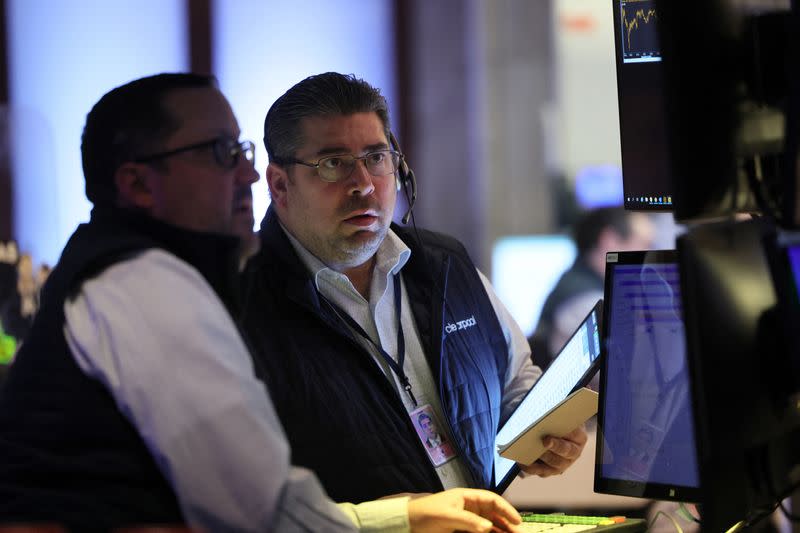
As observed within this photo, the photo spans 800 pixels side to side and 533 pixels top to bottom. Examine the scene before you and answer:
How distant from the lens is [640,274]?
186cm

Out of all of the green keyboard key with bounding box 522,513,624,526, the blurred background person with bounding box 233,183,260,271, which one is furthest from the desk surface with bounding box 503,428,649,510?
the blurred background person with bounding box 233,183,260,271

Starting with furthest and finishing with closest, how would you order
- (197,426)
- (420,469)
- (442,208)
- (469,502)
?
(442,208) < (420,469) < (469,502) < (197,426)

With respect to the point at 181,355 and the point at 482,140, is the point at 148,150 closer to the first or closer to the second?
the point at 181,355

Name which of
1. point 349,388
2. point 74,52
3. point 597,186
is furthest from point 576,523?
point 597,186

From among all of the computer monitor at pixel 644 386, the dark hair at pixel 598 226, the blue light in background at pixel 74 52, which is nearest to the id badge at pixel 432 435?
the computer monitor at pixel 644 386

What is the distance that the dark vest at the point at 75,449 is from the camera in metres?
1.32

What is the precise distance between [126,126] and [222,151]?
5.7 inches

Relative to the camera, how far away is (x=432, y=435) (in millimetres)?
2074

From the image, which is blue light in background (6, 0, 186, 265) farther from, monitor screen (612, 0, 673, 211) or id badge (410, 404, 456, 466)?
monitor screen (612, 0, 673, 211)

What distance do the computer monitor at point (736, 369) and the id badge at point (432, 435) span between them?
718 mm

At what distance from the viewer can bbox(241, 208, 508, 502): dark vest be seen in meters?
1.94

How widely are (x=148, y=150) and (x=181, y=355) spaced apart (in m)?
0.34

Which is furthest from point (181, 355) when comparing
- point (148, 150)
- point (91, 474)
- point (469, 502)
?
point (469, 502)

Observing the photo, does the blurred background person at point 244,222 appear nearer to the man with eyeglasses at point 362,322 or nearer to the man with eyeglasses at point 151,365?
the man with eyeglasses at point 151,365
